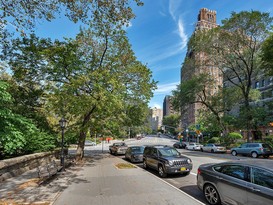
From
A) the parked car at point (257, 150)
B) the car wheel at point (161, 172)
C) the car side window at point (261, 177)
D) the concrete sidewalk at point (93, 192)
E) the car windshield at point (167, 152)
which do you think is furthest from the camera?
the parked car at point (257, 150)

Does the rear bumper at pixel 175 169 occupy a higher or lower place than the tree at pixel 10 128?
lower

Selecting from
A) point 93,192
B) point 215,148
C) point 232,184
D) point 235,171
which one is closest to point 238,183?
point 232,184

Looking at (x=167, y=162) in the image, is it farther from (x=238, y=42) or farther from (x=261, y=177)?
(x=238, y=42)

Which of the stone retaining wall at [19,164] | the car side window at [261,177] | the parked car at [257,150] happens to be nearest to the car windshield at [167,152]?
the car side window at [261,177]

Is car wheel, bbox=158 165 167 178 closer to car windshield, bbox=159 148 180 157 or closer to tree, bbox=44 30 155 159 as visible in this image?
car windshield, bbox=159 148 180 157

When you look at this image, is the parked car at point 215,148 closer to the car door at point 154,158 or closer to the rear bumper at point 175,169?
the car door at point 154,158

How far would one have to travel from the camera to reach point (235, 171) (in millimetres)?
6234

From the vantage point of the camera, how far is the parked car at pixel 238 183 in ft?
17.0

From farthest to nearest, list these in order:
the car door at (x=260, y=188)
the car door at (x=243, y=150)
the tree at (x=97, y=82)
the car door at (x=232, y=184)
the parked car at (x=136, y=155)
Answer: the car door at (x=243, y=150) < the parked car at (x=136, y=155) < the tree at (x=97, y=82) < the car door at (x=232, y=184) < the car door at (x=260, y=188)

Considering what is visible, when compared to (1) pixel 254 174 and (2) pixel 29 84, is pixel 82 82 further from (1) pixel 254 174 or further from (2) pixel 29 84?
(1) pixel 254 174

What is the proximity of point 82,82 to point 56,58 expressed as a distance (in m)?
3.30

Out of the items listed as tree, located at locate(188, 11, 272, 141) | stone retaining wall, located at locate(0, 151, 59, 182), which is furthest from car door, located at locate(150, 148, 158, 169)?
tree, located at locate(188, 11, 272, 141)

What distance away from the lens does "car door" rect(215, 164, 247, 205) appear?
5656 millimetres

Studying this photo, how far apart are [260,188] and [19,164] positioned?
1184 centimetres
